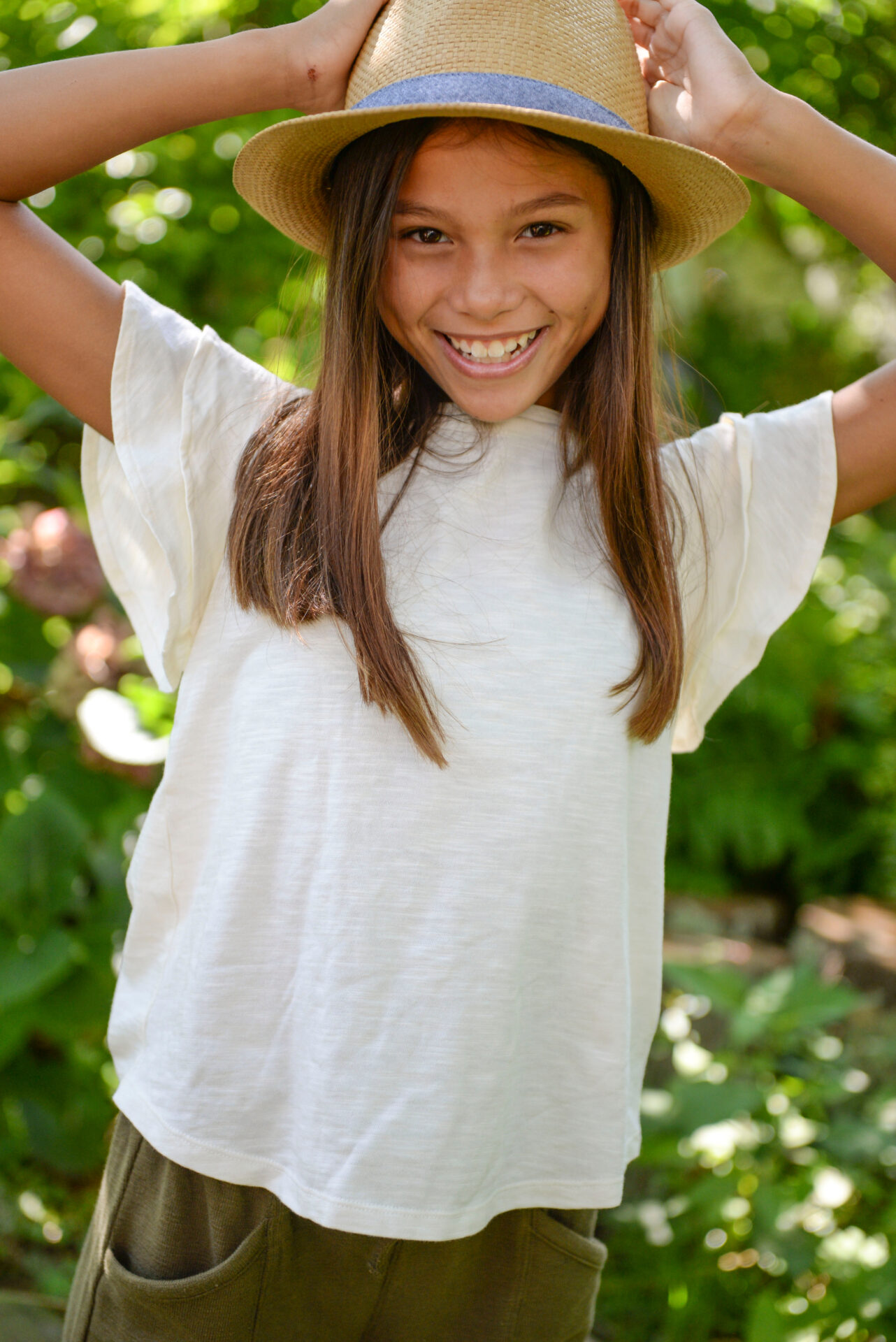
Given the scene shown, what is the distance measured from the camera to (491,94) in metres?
1.24

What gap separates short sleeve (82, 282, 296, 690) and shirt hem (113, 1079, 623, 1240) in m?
0.50

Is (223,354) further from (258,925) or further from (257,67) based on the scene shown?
(258,925)

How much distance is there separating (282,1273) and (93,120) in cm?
129

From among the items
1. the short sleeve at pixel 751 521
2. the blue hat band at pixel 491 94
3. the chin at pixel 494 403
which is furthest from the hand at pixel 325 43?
the short sleeve at pixel 751 521

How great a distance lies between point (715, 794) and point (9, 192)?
9.69 feet

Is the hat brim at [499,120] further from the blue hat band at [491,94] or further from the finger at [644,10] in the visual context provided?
the finger at [644,10]

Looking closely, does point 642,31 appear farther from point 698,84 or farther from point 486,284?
point 486,284

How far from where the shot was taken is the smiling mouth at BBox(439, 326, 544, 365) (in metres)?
1.38

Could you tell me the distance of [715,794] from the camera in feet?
12.5

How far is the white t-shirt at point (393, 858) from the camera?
1.27 m

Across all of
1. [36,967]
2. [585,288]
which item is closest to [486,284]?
[585,288]

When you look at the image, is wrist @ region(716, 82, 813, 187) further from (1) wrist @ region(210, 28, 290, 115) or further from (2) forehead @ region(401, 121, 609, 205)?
(1) wrist @ region(210, 28, 290, 115)

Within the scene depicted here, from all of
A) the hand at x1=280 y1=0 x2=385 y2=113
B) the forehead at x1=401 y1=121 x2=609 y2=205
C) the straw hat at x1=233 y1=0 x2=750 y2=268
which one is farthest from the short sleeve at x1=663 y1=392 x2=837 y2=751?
the hand at x1=280 y1=0 x2=385 y2=113

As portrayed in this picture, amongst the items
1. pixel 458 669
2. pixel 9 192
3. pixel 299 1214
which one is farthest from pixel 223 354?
pixel 299 1214
